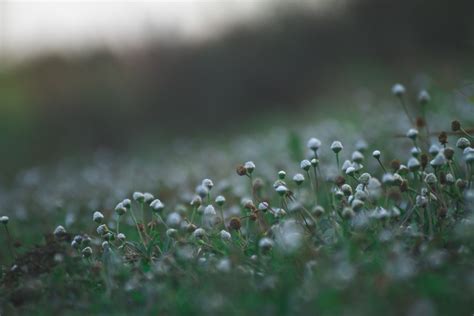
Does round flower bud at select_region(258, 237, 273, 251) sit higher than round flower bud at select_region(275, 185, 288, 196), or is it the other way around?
round flower bud at select_region(275, 185, 288, 196)

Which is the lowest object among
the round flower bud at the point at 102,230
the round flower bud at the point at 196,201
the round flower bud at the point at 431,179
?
the round flower bud at the point at 102,230

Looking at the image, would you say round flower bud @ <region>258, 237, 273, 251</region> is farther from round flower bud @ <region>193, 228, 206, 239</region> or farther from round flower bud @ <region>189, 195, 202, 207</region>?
round flower bud @ <region>189, 195, 202, 207</region>

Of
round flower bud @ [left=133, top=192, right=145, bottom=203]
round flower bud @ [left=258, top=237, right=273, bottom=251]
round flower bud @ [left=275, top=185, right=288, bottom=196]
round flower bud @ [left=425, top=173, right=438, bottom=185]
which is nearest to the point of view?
round flower bud @ [left=258, top=237, right=273, bottom=251]

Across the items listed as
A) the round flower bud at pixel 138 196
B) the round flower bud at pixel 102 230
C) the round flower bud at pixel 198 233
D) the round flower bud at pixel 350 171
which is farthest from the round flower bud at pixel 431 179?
A: the round flower bud at pixel 102 230

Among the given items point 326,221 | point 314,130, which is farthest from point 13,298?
point 314,130

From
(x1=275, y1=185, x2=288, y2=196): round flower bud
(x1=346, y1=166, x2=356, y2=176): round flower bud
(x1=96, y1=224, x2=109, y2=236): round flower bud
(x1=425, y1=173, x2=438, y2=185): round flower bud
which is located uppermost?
(x1=346, y1=166, x2=356, y2=176): round flower bud

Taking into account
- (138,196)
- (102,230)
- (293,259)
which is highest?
(138,196)

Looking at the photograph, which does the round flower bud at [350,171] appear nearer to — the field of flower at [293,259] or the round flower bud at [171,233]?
the field of flower at [293,259]

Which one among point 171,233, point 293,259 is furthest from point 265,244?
point 171,233

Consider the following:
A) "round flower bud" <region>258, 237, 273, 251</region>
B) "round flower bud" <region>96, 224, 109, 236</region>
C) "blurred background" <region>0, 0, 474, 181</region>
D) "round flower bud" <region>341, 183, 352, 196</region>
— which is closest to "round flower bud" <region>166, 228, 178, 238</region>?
"round flower bud" <region>96, 224, 109, 236</region>

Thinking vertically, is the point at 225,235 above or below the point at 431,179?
below

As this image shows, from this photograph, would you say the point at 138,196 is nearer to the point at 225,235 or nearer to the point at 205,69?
the point at 225,235

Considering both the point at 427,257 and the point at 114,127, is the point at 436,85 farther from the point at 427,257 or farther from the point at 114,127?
the point at 114,127
